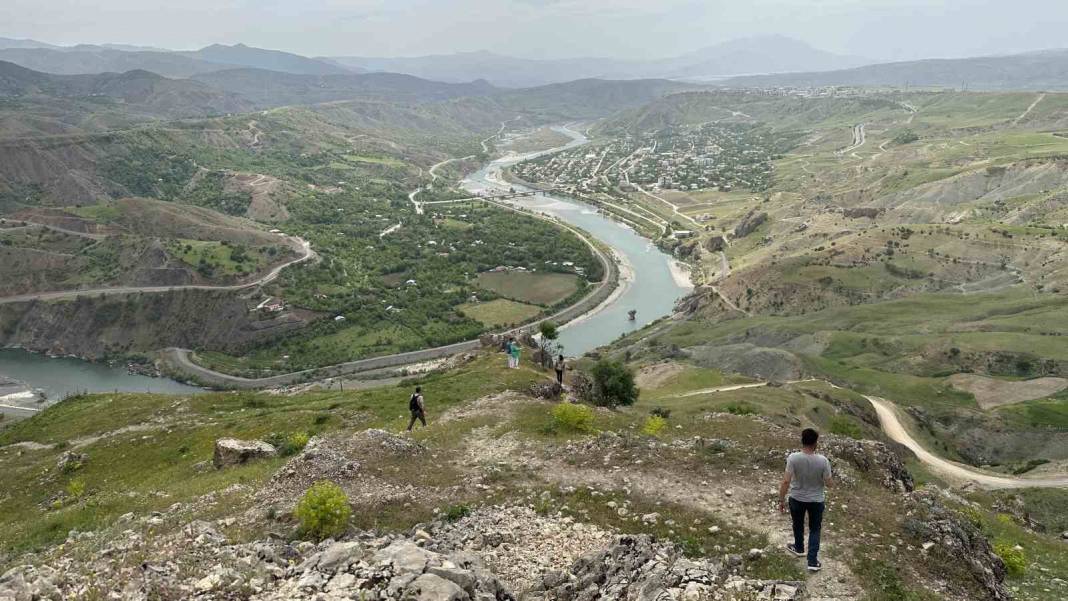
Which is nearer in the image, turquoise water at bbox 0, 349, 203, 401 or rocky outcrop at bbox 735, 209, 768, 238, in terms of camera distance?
turquoise water at bbox 0, 349, 203, 401

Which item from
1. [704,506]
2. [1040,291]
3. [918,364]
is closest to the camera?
[704,506]

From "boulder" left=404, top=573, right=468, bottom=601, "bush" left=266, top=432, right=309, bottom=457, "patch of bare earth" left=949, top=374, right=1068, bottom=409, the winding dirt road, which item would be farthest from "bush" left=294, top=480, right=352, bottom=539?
"patch of bare earth" left=949, top=374, right=1068, bottom=409

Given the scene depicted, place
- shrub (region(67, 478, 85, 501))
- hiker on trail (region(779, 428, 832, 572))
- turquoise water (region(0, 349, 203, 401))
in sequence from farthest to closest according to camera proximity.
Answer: turquoise water (region(0, 349, 203, 401)), shrub (region(67, 478, 85, 501)), hiker on trail (region(779, 428, 832, 572))

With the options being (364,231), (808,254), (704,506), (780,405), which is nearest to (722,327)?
(808,254)

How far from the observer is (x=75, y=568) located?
13617mm

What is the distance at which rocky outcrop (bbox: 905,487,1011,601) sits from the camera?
14.2 metres

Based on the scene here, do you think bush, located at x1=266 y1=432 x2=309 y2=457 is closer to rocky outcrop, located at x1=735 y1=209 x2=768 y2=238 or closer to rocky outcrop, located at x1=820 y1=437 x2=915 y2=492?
rocky outcrop, located at x1=820 y1=437 x2=915 y2=492

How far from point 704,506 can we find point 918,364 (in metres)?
68.6

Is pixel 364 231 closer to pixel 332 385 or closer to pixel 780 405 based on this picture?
pixel 332 385

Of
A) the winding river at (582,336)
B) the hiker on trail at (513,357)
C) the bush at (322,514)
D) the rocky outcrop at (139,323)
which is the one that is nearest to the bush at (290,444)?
the bush at (322,514)

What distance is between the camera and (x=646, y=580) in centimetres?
1267

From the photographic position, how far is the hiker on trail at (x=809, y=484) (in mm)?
12586

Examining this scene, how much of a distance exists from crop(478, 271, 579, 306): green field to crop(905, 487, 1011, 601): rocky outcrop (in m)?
115

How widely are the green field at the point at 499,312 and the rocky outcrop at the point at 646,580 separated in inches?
4103
